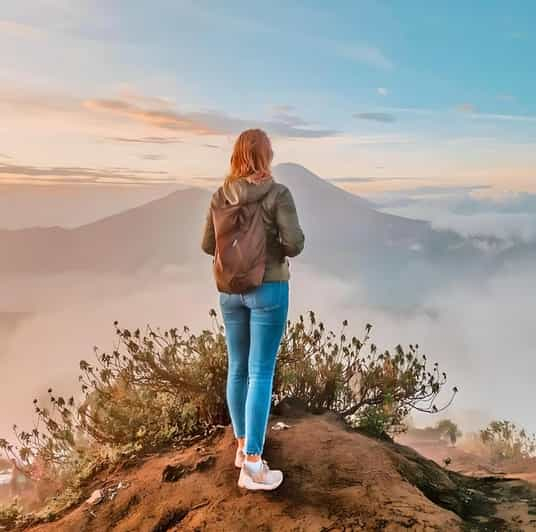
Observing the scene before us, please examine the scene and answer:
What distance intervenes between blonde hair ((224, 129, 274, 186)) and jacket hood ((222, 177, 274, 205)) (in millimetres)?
28

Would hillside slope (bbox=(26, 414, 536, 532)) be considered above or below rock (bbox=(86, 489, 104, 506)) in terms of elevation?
above

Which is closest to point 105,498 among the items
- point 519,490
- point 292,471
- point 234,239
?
point 292,471

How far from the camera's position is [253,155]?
3400 millimetres

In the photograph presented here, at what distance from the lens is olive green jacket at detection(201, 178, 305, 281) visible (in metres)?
3.34

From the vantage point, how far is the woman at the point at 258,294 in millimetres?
3363

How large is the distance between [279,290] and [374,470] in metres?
1.27

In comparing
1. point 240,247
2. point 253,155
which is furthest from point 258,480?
point 253,155

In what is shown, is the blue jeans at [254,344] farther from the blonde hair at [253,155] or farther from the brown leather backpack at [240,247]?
the blonde hair at [253,155]

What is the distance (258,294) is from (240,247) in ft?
0.81

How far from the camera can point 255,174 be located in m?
3.41

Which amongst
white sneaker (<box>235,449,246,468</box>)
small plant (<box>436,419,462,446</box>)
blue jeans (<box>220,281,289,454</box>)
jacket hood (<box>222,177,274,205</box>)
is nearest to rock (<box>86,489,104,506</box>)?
white sneaker (<box>235,449,246,468</box>)

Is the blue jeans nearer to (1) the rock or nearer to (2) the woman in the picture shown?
(2) the woman

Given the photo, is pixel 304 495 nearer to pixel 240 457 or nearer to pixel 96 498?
pixel 240 457

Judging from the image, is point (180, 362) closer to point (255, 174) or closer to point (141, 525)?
point (141, 525)
